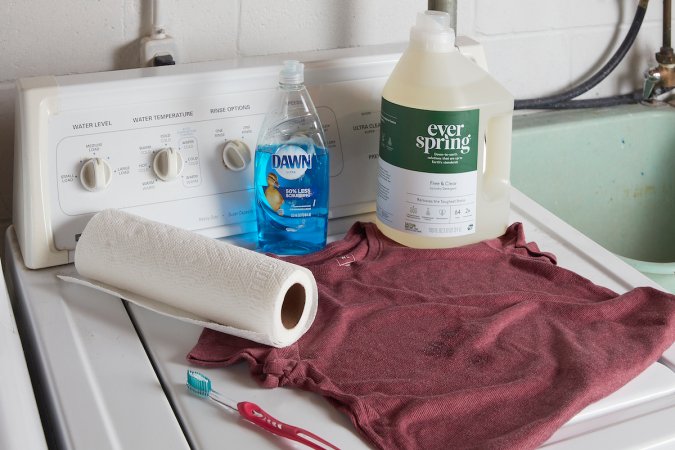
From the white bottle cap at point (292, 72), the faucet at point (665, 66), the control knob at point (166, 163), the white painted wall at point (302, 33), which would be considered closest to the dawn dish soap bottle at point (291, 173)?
the white bottle cap at point (292, 72)

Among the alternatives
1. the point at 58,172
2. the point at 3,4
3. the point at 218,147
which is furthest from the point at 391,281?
the point at 3,4

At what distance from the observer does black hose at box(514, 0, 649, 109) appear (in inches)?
62.3

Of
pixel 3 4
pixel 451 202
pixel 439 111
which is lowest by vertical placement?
pixel 451 202

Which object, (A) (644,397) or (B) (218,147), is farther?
(B) (218,147)

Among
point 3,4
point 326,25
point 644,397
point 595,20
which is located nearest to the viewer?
point 644,397

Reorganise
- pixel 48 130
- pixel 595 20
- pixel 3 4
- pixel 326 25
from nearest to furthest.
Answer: pixel 48 130
pixel 3 4
pixel 326 25
pixel 595 20

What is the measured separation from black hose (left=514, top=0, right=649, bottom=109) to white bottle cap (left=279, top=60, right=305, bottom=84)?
2.02ft

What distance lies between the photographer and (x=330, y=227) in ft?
3.98

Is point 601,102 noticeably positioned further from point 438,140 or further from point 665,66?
point 438,140

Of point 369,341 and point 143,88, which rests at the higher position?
point 143,88

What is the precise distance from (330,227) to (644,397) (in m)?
0.50

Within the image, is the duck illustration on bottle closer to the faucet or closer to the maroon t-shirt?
the maroon t-shirt

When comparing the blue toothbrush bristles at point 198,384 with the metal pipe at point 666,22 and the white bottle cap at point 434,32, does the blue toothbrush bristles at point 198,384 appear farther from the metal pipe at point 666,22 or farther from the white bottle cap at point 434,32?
the metal pipe at point 666,22

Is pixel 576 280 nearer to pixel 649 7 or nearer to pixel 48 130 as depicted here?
pixel 48 130
